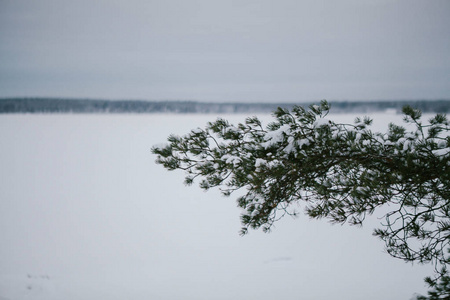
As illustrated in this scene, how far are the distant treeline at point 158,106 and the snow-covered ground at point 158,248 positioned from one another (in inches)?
128

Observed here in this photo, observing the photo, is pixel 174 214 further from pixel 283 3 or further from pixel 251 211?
pixel 283 3

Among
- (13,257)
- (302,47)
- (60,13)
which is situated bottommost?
(13,257)

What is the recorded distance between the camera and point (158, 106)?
47.4 feet

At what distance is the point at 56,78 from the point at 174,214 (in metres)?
10.5

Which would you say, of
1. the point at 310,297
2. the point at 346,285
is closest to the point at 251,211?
the point at 310,297

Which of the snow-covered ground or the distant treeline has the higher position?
the distant treeline

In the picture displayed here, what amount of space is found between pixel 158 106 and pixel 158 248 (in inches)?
339

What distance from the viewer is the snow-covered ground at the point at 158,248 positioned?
490cm

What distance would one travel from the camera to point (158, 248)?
6.73 m

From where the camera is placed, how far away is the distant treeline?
1321 centimetres

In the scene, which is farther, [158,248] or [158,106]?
[158,106]

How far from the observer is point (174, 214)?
8516mm

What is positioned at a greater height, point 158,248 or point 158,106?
point 158,106

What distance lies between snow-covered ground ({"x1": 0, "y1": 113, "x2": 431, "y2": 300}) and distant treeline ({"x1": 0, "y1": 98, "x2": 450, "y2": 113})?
3.25 metres
